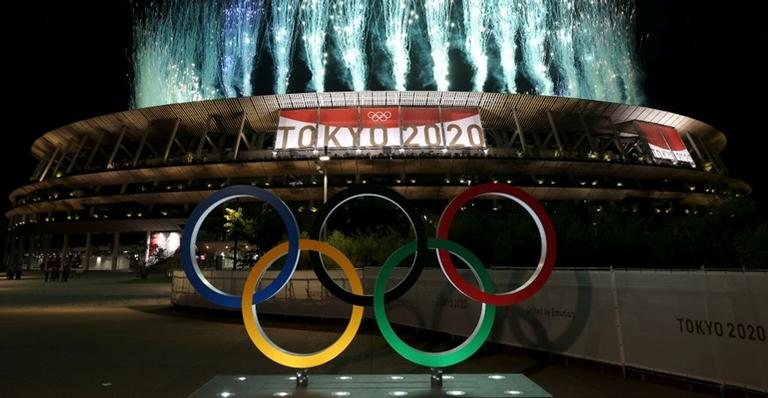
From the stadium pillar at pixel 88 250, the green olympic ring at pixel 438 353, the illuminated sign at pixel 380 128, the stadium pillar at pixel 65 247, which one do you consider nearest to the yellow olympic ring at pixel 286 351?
the green olympic ring at pixel 438 353

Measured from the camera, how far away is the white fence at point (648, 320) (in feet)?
22.8

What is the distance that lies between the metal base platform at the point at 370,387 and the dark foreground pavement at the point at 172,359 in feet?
5.67

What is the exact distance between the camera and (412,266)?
7.40m

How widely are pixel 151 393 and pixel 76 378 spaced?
2.12 meters

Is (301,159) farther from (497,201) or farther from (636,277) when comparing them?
(636,277)

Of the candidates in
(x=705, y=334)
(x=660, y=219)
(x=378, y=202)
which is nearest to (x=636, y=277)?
(x=705, y=334)

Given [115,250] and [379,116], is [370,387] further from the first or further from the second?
[115,250]

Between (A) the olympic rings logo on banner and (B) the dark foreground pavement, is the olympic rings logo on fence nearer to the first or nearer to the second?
(B) the dark foreground pavement

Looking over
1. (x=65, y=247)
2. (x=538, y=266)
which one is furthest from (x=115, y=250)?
(x=538, y=266)

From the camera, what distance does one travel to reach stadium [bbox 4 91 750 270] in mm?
54188

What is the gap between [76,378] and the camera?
29.1 ft

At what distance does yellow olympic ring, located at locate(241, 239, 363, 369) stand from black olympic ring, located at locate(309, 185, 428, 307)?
6.7 inches

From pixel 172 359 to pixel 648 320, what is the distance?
916 centimetres

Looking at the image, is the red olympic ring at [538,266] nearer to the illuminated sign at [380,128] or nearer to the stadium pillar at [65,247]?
the illuminated sign at [380,128]
